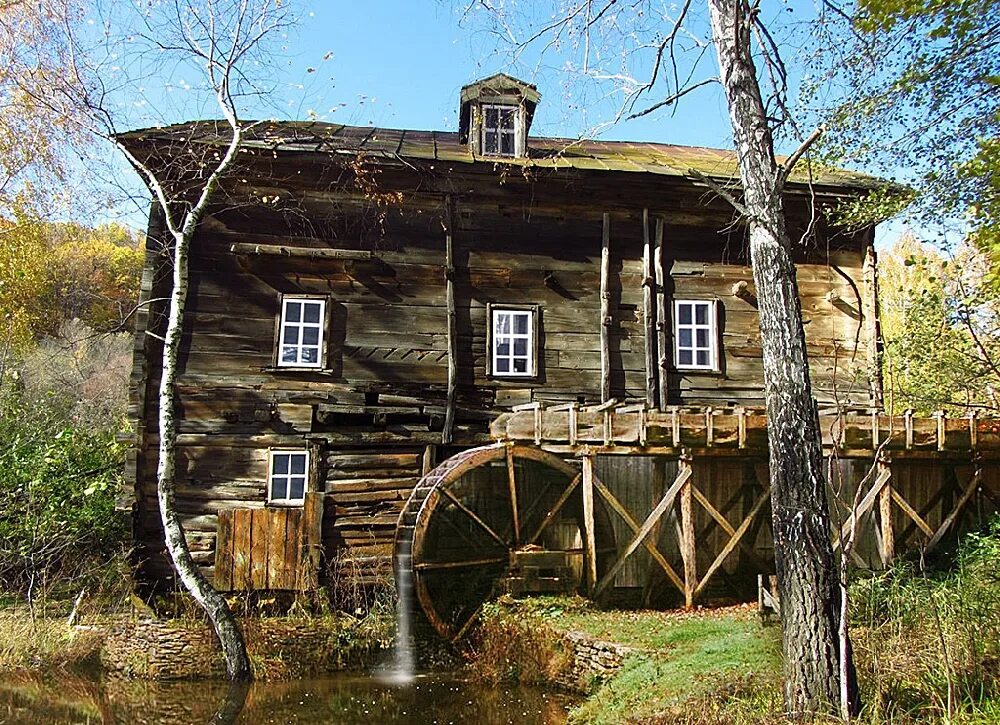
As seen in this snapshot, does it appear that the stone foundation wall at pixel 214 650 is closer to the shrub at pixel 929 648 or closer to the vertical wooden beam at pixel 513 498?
the vertical wooden beam at pixel 513 498

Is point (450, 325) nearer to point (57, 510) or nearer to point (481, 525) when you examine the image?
point (481, 525)

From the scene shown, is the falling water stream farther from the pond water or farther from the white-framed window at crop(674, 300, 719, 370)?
the white-framed window at crop(674, 300, 719, 370)

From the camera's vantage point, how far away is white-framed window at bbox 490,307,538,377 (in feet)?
42.4

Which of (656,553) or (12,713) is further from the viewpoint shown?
(656,553)

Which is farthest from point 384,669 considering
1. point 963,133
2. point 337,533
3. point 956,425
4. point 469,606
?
point 963,133

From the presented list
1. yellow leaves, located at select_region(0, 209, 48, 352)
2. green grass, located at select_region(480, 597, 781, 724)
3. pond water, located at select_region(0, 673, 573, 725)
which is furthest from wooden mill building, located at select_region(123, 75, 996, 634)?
yellow leaves, located at select_region(0, 209, 48, 352)

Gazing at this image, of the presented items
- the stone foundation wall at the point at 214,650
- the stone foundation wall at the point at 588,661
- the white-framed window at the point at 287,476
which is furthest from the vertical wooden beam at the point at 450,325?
the stone foundation wall at the point at 588,661

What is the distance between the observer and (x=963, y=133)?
29.4 feet

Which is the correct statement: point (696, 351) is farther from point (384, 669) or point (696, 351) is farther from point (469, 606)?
point (384, 669)

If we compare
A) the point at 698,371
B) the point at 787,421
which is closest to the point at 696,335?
the point at 698,371

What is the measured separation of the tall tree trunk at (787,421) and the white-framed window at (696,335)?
24.2 feet

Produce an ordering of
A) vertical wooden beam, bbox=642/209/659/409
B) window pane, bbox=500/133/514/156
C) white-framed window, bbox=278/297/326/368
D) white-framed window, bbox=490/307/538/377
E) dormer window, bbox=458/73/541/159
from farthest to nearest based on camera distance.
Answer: window pane, bbox=500/133/514/156
dormer window, bbox=458/73/541/159
vertical wooden beam, bbox=642/209/659/409
white-framed window, bbox=490/307/538/377
white-framed window, bbox=278/297/326/368

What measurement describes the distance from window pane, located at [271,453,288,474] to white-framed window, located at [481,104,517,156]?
6084 mm

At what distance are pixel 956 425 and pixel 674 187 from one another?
5.77 metres
